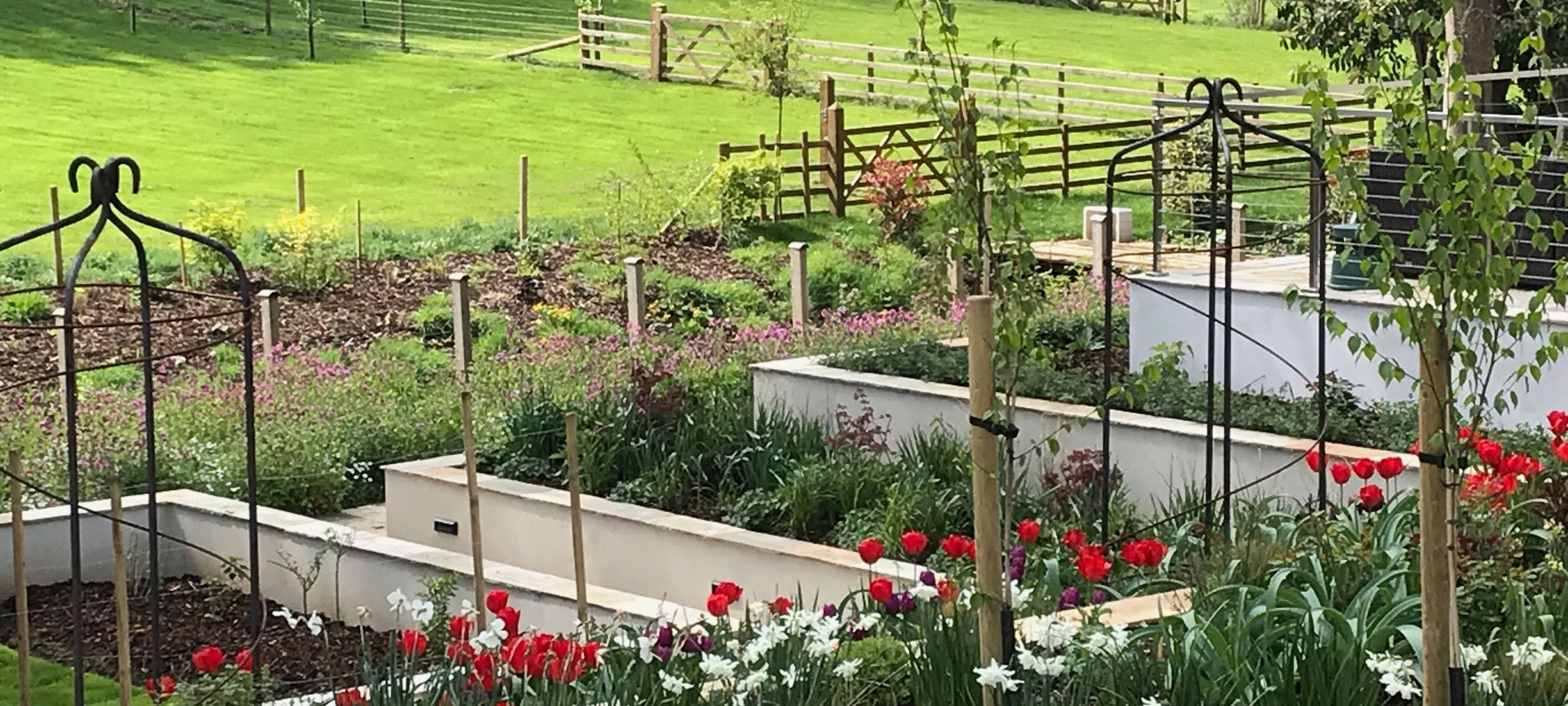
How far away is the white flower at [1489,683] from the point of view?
4.03 metres

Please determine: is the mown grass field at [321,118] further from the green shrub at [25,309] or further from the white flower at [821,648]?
the white flower at [821,648]

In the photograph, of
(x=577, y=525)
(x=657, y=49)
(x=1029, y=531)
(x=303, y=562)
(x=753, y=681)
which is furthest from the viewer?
(x=657, y=49)

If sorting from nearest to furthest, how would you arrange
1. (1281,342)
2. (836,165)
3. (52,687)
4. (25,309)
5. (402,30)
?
(52,687), (1281,342), (25,309), (836,165), (402,30)

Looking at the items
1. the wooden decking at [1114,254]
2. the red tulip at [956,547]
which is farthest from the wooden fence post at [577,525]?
the wooden decking at [1114,254]

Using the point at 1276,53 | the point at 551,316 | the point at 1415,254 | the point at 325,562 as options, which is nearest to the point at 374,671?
the point at 325,562

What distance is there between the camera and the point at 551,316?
53.1ft

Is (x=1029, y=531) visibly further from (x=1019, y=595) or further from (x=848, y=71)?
(x=848, y=71)

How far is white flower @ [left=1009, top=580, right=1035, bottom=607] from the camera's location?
479 cm

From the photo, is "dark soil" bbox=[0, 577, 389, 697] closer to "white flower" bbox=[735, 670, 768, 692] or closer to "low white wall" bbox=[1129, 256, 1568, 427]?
"white flower" bbox=[735, 670, 768, 692]

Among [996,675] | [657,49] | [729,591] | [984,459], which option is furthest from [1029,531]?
[657,49]

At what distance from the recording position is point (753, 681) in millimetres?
4180

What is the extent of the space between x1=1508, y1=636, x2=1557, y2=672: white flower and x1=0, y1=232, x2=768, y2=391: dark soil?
11322mm

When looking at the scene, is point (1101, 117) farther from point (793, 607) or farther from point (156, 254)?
point (793, 607)

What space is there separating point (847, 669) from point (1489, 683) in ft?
4.36
